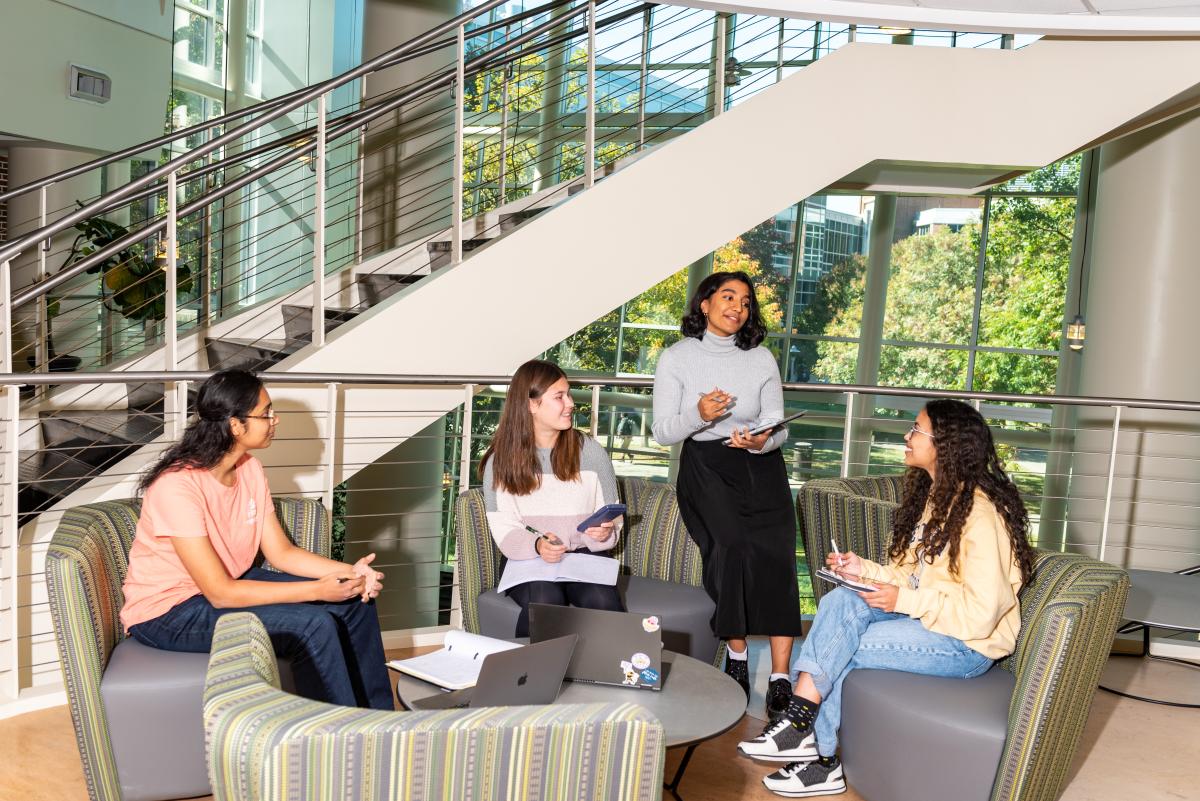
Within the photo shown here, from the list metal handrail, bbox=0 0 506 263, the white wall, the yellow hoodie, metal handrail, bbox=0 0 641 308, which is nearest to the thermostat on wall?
the white wall

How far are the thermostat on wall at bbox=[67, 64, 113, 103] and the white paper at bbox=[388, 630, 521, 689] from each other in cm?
574

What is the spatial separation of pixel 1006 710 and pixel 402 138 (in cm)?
521

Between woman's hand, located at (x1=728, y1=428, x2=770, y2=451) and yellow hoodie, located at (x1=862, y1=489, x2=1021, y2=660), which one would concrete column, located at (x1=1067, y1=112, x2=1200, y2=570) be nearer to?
woman's hand, located at (x1=728, y1=428, x2=770, y2=451)

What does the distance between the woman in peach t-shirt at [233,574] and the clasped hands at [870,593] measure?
1.22m

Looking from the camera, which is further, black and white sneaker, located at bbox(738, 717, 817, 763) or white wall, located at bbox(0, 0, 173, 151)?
white wall, located at bbox(0, 0, 173, 151)

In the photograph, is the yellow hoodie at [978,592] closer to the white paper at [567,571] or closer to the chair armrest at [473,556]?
the white paper at [567,571]

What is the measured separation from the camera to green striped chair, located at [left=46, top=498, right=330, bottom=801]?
2.51 m

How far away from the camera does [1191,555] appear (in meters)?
5.97

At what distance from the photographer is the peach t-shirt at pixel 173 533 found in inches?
104

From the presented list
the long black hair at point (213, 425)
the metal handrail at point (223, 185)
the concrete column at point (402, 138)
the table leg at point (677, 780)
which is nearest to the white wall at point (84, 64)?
the concrete column at point (402, 138)

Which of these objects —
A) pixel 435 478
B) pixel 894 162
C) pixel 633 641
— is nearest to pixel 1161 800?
pixel 633 641

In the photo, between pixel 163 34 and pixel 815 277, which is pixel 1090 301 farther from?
pixel 163 34

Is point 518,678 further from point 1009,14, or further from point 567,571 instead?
point 1009,14

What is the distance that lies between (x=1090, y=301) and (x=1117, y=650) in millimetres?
2050
